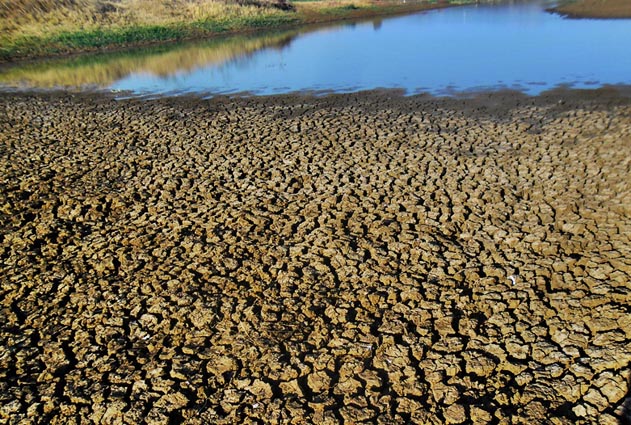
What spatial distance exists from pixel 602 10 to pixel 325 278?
30.9 m

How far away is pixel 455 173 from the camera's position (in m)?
7.49

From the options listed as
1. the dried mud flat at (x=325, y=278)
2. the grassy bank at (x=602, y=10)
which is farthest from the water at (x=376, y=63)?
the dried mud flat at (x=325, y=278)

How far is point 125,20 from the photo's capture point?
1203 inches

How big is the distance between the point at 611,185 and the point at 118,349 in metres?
6.72

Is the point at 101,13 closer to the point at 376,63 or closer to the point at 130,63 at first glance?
the point at 130,63

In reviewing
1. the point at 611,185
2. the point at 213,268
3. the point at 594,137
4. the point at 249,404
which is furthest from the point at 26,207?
the point at 594,137

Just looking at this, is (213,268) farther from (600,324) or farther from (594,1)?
(594,1)

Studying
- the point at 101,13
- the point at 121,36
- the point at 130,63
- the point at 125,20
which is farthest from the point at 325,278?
the point at 101,13

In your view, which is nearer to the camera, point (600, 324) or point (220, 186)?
point (600, 324)

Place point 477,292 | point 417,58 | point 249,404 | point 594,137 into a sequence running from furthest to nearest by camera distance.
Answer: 1. point 417,58
2. point 594,137
3. point 477,292
4. point 249,404

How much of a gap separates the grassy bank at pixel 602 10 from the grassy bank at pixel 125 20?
15858 mm

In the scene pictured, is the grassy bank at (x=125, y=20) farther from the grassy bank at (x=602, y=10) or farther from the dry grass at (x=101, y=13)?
the grassy bank at (x=602, y=10)

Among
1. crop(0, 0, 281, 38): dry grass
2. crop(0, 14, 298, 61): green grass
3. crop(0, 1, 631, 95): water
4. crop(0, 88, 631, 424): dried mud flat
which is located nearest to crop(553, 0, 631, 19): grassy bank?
crop(0, 1, 631, 95): water

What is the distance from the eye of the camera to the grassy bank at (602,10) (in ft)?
84.6
